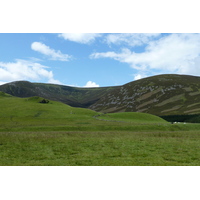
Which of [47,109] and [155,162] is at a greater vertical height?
[47,109]

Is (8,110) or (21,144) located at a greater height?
(8,110)

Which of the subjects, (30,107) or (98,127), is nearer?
(98,127)

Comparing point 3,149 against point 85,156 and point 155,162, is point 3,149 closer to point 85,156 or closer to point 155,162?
point 85,156

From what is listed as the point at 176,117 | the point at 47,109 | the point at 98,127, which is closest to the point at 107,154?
the point at 98,127

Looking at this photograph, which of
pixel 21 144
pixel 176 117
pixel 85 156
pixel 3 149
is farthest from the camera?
pixel 176 117

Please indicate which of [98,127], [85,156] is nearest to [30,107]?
[98,127]

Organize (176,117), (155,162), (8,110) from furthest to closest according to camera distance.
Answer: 1. (176,117)
2. (8,110)
3. (155,162)

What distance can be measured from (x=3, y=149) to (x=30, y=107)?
83.5m

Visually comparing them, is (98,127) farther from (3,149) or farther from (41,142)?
(3,149)

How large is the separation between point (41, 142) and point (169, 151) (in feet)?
56.0

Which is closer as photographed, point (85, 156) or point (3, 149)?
point (85, 156)

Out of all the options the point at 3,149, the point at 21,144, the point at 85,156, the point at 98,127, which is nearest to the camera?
the point at 85,156

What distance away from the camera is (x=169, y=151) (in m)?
21.9

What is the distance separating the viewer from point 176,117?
16000 cm
